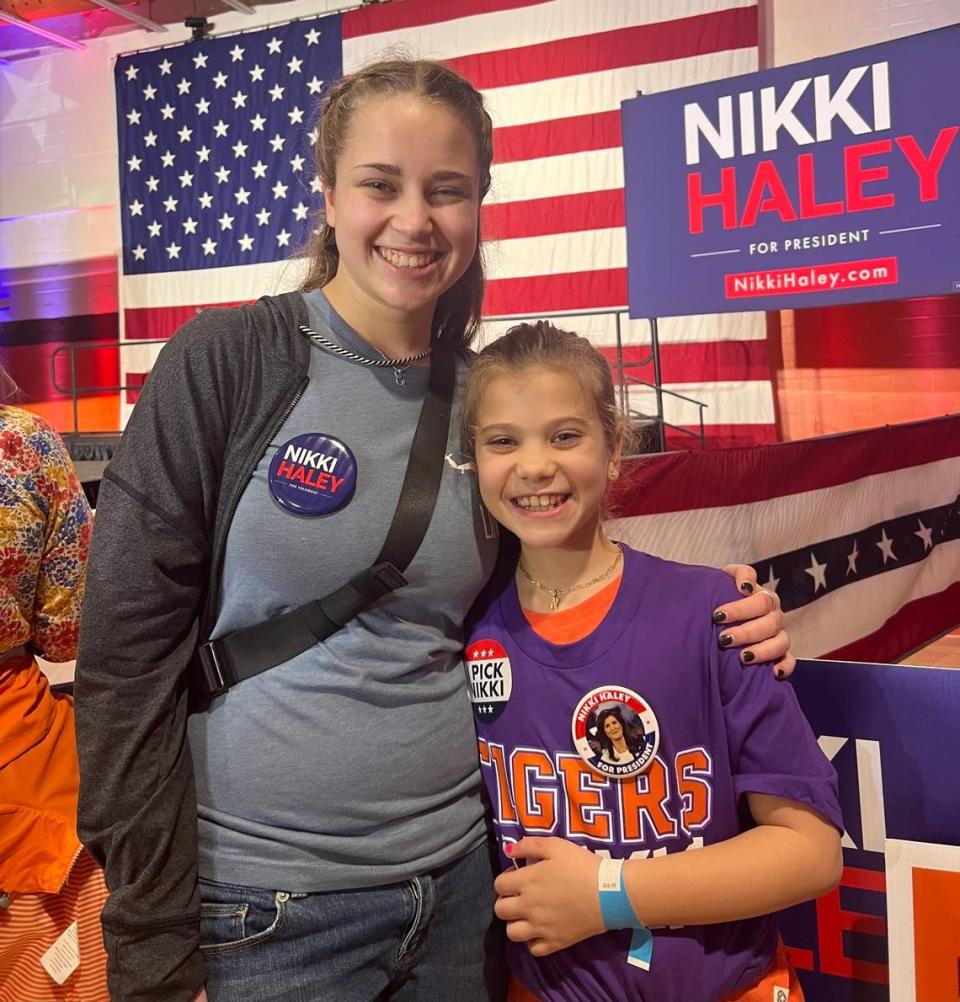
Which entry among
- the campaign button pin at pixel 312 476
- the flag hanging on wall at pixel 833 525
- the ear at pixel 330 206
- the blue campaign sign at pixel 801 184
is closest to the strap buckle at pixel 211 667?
the campaign button pin at pixel 312 476

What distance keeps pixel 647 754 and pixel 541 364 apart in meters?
0.47

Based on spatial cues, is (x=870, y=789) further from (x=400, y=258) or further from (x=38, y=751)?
(x=38, y=751)

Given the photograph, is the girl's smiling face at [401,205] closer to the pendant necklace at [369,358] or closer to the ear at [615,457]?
the pendant necklace at [369,358]

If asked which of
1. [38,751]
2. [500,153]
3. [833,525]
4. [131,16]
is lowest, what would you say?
[38,751]

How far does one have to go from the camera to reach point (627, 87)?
19.4ft

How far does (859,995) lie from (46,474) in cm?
145

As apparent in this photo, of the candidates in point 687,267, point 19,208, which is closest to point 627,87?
point 687,267

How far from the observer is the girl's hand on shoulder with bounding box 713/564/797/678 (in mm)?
1013

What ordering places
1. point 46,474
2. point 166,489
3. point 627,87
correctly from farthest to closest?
1. point 627,87
2. point 46,474
3. point 166,489

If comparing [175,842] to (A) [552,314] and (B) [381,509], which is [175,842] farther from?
(A) [552,314]

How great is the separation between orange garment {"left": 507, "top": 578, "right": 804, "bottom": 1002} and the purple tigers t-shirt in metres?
0.01

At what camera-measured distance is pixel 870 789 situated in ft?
4.61

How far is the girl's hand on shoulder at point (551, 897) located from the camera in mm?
992

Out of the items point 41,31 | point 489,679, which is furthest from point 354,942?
point 41,31
